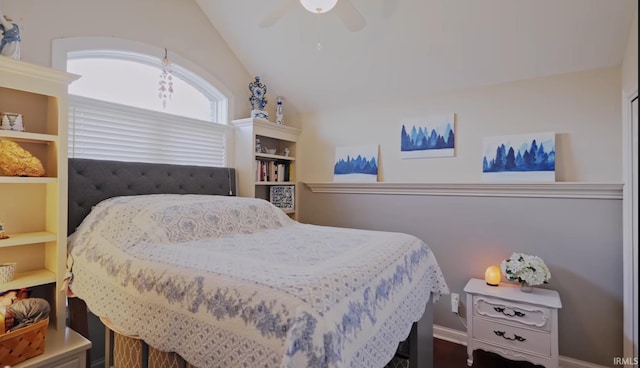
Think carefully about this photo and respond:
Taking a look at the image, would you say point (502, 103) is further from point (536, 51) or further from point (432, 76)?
point (432, 76)

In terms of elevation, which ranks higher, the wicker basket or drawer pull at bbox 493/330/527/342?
the wicker basket

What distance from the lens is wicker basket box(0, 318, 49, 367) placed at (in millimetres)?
1461

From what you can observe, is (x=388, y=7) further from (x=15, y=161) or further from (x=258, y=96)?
(x=15, y=161)

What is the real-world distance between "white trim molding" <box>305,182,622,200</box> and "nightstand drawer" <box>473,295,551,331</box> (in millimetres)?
→ 843

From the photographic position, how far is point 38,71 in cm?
182

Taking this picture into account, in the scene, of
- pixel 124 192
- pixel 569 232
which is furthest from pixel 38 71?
pixel 569 232

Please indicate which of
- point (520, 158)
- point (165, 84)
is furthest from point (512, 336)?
point (165, 84)

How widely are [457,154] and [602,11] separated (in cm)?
131

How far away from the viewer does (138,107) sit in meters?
2.67

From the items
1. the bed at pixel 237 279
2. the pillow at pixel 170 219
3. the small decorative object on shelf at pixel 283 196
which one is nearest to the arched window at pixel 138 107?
the bed at pixel 237 279

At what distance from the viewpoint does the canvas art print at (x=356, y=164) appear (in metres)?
3.36

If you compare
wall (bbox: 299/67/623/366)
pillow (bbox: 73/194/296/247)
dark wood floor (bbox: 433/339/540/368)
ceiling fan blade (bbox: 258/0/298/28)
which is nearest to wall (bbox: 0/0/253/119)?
pillow (bbox: 73/194/296/247)

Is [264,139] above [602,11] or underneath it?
underneath

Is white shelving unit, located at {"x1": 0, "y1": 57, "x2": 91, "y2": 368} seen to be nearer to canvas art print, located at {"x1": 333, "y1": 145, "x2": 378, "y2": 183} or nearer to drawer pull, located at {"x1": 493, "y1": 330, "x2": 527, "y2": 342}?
canvas art print, located at {"x1": 333, "y1": 145, "x2": 378, "y2": 183}
